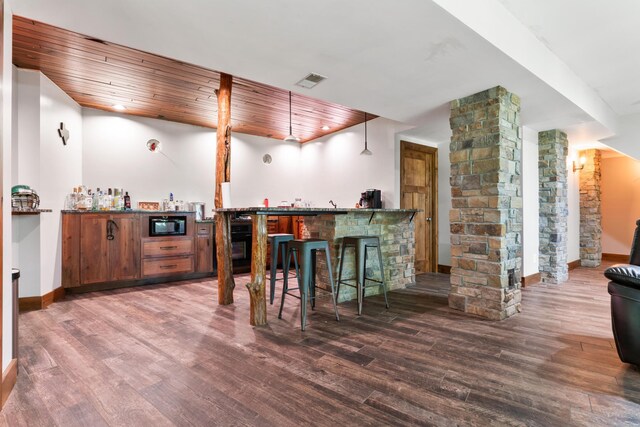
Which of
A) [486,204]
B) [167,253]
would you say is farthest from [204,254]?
[486,204]

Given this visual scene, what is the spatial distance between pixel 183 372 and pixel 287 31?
8.18 ft

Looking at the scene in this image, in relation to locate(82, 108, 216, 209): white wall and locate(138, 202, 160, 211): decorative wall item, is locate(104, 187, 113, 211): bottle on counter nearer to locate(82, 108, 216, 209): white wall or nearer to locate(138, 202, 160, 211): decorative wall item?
locate(82, 108, 216, 209): white wall

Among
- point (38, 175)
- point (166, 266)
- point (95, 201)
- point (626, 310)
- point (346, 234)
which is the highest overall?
point (38, 175)

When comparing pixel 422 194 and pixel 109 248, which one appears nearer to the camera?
pixel 109 248

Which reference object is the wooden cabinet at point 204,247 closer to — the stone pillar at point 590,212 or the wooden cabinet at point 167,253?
the wooden cabinet at point 167,253

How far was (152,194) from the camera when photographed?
17.6 feet

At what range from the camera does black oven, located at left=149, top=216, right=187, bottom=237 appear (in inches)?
185

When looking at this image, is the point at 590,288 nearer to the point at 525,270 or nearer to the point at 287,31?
the point at 525,270

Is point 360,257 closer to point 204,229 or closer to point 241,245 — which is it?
point 241,245

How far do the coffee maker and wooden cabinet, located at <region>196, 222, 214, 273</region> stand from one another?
2.67m

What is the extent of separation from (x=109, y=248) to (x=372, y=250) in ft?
12.3

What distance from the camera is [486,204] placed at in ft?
10.4

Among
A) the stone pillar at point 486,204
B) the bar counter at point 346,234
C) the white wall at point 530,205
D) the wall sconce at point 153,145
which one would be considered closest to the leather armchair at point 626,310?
the stone pillar at point 486,204

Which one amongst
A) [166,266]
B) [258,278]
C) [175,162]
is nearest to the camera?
[258,278]
